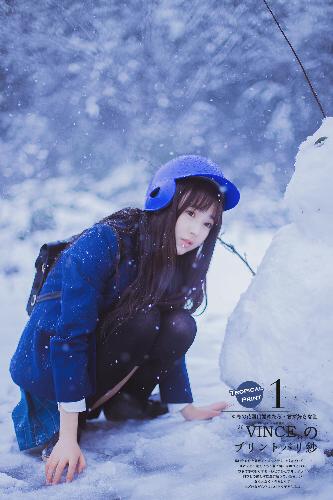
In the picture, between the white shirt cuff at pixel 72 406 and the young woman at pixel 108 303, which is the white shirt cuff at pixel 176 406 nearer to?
the young woman at pixel 108 303

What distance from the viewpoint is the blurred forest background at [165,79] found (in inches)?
105

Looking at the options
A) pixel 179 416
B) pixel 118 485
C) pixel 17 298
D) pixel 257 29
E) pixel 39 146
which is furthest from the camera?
pixel 17 298

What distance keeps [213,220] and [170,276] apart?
9.4 inches

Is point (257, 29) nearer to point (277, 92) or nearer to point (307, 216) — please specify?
point (277, 92)

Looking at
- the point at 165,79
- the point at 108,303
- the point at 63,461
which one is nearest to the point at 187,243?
the point at 108,303

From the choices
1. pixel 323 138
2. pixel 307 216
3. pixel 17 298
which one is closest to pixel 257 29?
pixel 323 138

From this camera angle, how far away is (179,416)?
1526mm

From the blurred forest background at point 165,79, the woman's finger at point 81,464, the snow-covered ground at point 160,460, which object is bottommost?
the snow-covered ground at point 160,460

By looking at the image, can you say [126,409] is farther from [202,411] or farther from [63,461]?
[63,461]

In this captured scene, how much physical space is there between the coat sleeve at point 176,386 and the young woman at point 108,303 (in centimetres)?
16

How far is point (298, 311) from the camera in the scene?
1.20 metres

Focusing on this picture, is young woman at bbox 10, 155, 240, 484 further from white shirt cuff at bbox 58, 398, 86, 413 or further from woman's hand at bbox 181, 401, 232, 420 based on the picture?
woman's hand at bbox 181, 401, 232, 420

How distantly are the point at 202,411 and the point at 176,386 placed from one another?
5.3 inches

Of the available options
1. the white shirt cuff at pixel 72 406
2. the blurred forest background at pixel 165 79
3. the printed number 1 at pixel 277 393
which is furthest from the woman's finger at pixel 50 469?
the blurred forest background at pixel 165 79
